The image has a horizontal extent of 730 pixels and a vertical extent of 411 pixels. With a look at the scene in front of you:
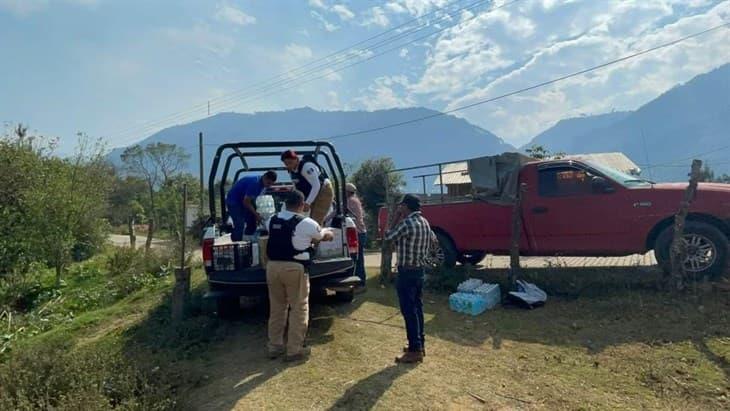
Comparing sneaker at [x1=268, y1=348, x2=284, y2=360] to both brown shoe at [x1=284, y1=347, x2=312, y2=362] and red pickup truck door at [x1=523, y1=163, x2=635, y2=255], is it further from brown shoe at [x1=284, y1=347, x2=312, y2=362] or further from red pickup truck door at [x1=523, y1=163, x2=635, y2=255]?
red pickup truck door at [x1=523, y1=163, x2=635, y2=255]

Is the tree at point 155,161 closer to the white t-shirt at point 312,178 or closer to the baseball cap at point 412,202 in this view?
the white t-shirt at point 312,178

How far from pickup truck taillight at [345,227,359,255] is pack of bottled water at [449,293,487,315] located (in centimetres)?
157

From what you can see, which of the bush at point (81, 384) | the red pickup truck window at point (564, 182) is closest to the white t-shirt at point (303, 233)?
the bush at point (81, 384)

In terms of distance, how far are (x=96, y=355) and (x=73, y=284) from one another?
9.57m

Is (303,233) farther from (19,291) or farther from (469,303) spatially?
(19,291)

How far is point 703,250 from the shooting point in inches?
241

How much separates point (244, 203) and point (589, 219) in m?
4.94

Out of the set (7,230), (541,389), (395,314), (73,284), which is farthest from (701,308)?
(7,230)

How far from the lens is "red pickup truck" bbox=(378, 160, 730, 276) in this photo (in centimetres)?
617

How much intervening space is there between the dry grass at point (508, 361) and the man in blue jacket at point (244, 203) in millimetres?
1142

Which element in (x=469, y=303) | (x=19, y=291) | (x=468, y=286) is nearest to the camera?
(x=469, y=303)

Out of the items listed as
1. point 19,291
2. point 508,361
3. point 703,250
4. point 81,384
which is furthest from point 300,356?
point 19,291

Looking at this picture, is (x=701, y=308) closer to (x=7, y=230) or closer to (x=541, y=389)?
(x=541, y=389)

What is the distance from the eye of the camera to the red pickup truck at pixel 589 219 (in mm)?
6168
